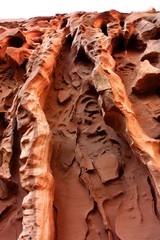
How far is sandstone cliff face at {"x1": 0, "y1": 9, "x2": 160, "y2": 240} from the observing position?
1.33m

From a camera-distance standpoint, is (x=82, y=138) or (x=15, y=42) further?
(x=15, y=42)

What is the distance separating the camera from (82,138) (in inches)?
69.7

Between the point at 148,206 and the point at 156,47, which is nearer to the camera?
the point at 148,206

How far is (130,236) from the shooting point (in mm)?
1252

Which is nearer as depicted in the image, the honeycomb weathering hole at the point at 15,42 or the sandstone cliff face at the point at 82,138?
the sandstone cliff face at the point at 82,138

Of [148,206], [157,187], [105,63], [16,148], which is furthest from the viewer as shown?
[105,63]

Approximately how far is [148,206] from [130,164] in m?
0.24

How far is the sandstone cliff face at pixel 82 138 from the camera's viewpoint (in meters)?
1.33

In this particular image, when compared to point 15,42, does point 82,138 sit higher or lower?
lower

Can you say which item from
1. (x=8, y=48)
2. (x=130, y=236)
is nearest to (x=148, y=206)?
(x=130, y=236)

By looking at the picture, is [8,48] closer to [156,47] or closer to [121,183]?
[156,47]

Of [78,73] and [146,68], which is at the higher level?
[146,68]

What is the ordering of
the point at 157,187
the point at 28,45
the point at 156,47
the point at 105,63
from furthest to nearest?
the point at 28,45, the point at 156,47, the point at 105,63, the point at 157,187

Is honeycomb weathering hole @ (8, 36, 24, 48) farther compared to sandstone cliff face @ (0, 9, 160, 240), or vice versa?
honeycomb weathering hole @ (8, 36, 24, 48)
